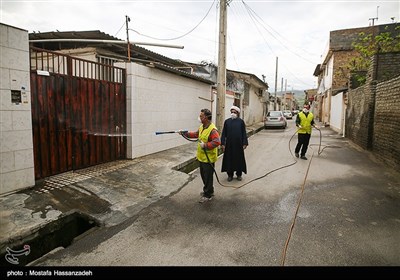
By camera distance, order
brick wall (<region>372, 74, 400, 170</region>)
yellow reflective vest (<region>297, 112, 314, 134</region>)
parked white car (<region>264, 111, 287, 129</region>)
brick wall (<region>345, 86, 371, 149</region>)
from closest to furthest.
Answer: brick wall (<region>372, 74, 400, 170</region>)
yellow reflective vest (<region>297, 112, 314, 134</region>)
brick wall (<region>345, 86, 371, 149</region>)
parked white car (<region>264, 111, 287, 129</region>)

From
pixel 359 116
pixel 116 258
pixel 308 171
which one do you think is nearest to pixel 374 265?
pixel 116 258

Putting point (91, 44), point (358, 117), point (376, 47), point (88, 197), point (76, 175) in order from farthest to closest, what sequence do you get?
point (376, 47) → point (358, 117) → point (91, 44) → point (76, 175) → point (88, 197)

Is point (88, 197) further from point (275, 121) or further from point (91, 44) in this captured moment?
point (275, 121)

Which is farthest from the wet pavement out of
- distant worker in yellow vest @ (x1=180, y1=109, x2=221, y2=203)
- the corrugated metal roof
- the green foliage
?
the green foliage

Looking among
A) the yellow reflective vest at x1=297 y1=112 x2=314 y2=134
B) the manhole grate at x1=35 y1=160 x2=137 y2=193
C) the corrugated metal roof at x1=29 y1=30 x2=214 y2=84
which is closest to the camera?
the manhole grate at x1=35 y1=160 x2=137 y2=193

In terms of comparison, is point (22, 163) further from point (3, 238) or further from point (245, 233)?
point (245, 233)

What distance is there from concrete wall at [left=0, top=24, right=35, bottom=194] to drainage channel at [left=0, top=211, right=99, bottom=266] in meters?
1.43

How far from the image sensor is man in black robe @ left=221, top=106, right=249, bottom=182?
6309 mm

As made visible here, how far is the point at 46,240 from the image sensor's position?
3.74 meters

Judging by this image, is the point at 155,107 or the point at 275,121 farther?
the point at 275,121

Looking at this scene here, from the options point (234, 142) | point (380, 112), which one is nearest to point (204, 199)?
point (234, 142)

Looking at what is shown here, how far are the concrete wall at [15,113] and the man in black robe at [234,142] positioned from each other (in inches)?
162

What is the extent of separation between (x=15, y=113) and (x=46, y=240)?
2364 millimetres

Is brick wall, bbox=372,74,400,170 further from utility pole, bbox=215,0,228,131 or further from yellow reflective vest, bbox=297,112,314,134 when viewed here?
utility pole, bbox=215,0,228,131
